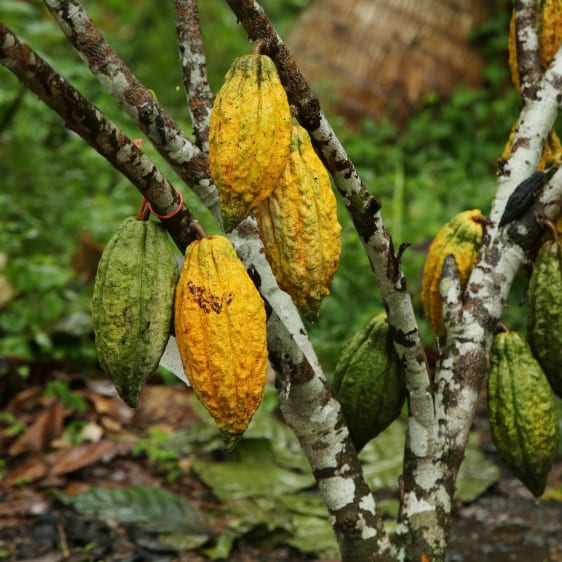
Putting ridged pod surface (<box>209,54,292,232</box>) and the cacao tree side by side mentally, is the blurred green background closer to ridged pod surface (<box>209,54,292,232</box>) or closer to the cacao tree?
the cacao tree

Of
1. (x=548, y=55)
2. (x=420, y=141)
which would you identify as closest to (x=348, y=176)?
(x=548, y=55)

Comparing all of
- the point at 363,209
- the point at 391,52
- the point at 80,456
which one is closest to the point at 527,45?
the point at 363,209

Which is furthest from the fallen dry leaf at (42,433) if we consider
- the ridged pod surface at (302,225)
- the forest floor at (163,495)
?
the ridged pod surface at (302,225)

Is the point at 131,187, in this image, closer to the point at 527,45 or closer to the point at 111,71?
the point at 527,45

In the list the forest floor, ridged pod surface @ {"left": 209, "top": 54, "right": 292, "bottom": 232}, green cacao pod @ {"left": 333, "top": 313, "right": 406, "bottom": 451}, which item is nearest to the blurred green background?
the forest floor

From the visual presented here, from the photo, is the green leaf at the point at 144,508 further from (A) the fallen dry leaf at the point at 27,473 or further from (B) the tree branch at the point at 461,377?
(B) the tree branch at the point at 461,377
